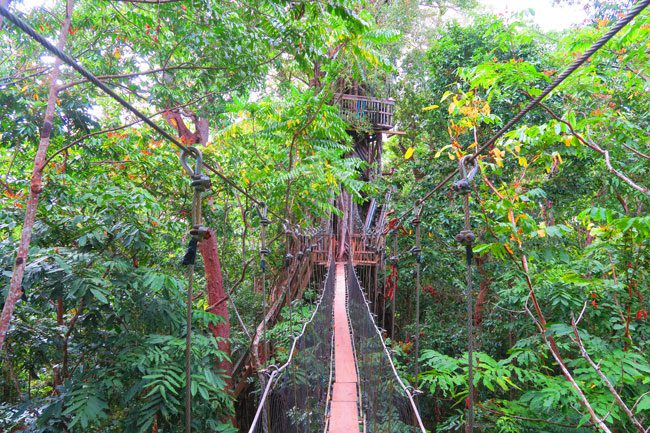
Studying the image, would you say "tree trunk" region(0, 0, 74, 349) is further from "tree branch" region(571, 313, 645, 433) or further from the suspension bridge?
"tree branch" region(571, 313, 645, 433)

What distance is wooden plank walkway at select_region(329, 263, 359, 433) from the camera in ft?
7.24

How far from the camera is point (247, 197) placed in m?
2.78

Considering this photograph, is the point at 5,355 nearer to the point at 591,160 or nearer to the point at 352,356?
the point at 352,356

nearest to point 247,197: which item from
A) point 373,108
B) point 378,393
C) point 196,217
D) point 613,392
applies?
point 378,393

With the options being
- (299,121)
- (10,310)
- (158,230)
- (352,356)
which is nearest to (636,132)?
(299,121)

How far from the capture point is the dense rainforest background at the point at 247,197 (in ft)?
6.55

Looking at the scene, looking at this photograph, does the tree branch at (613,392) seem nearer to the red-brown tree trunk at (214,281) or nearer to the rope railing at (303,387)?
the rope railing at (303,387)

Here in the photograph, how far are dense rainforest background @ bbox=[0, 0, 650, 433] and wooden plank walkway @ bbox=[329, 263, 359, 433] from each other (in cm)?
47

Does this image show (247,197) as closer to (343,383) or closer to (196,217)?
(343,383)

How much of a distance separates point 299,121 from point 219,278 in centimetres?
171

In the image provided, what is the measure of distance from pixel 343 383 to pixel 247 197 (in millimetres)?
1441

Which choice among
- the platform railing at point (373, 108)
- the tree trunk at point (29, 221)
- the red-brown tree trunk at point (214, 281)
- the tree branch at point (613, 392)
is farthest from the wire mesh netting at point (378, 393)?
the platform railing at point (373, 108)

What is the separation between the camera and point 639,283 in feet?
7.76

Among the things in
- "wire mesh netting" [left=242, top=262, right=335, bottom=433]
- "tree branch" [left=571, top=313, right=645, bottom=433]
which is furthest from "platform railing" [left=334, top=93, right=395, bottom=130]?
"tree branch" [left=571, top=313, right=645, bottom=433]
